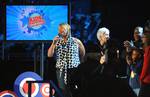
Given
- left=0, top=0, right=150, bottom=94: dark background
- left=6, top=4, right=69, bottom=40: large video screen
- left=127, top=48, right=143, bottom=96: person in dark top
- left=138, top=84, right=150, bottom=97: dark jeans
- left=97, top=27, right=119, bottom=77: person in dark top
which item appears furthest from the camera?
left=0, top=0, right=150, bottom=94: dark background

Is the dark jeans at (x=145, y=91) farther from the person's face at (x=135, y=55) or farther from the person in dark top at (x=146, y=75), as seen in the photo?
the person's face at (x=135, y=55)

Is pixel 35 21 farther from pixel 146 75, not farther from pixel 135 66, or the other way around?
pixel 146 75

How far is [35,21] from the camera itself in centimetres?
773

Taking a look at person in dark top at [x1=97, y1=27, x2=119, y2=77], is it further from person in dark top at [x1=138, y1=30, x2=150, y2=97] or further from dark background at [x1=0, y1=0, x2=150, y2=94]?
dark background at [x1=0, y1=0, x2=150, y2=94]

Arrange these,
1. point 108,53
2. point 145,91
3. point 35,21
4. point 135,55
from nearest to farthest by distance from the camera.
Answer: point 145,91 → point 135,55 → point 108,53 → point 35,21

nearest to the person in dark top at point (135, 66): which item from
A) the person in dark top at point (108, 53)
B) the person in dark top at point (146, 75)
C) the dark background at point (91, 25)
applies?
the person in dark top at point (108, 53)

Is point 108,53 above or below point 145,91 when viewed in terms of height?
above

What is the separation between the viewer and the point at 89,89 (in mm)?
2949

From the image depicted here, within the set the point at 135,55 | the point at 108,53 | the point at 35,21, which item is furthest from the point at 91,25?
the point at 135,55

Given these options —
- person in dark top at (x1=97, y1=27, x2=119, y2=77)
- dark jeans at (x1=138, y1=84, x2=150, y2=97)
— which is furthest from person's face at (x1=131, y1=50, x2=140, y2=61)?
dark jeans at (x1=138, y1=84, x2=150, y2=97)

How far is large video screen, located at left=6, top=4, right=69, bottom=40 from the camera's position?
772 cm

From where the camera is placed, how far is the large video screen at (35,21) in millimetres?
7723

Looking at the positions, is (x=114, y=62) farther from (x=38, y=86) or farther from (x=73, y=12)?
(x=73, y=12)

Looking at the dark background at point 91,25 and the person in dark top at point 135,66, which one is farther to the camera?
the dark background at point 91,25
